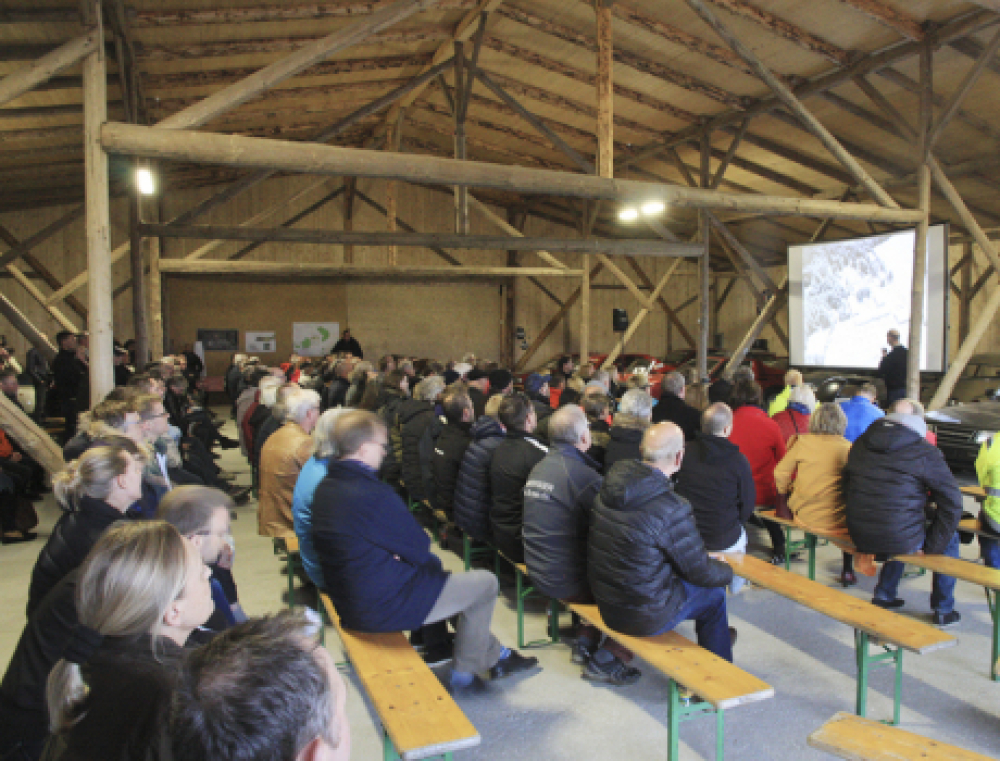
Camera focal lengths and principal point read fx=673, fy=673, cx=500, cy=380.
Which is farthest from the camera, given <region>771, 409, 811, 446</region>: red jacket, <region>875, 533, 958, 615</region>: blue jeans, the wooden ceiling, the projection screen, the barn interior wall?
the barn interior wall

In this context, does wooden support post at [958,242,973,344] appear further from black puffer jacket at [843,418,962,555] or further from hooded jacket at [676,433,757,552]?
hooded jacket at [676,433,757,552]

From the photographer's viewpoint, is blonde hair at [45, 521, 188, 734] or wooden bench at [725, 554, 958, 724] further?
wooden bench at [725, 554, 958, 724]

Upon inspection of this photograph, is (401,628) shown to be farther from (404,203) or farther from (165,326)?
(404,203)

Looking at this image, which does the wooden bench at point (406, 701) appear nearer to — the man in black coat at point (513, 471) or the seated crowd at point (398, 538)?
the seated crowd at point (398, 538)

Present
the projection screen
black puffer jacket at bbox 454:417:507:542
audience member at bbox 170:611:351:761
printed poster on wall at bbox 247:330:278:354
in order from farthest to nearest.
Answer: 1. printed poster on wall at bbox 247:330:278:354
2. the projection screen
3. black puffer jacket at bbox 454:417:507:542
4. audience member at bbox 170:611:351:761

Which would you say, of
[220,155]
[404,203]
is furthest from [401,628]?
[404,203]

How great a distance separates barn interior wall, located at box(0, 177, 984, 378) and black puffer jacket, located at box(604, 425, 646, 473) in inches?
535

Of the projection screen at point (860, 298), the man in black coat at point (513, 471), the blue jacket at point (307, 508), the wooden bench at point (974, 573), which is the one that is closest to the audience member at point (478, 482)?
the man in black coat at point (513, 471)

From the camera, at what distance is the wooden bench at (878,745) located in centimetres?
192

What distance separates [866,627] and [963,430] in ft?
18.7

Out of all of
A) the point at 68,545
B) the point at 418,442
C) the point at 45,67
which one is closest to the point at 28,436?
the point at 45,67

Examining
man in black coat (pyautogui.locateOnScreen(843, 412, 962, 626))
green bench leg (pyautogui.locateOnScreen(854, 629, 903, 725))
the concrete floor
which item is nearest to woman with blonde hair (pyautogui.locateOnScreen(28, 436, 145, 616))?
the concrete floor

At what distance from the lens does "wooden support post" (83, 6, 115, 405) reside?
5.02 metres

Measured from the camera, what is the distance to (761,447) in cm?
475
